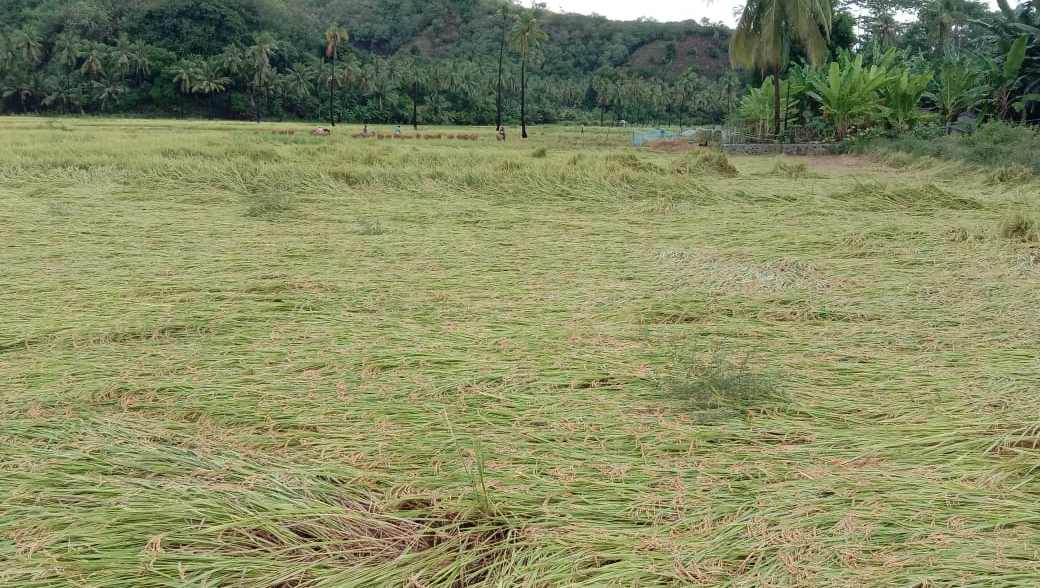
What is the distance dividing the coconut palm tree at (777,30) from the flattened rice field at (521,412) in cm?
1405

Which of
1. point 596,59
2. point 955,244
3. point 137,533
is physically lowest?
point 137,533

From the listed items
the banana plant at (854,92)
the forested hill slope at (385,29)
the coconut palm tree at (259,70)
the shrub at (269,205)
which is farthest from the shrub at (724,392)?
the forested hill slope at (385,29)

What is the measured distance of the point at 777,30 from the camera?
722 inches

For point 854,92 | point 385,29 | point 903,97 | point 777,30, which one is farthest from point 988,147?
point 385,29

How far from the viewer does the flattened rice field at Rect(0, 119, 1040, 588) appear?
1.63m

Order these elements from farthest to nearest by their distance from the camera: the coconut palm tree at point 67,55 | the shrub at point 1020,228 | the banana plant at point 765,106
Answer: the coconut palm tree at point 67,55, the banana plant at point 765,106, the shrub at point 1020,228

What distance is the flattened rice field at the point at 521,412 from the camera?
163cm

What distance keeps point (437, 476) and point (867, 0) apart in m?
75.3

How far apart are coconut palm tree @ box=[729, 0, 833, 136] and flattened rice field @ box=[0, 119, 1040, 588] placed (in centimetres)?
1405

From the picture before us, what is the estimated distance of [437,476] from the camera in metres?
1.95

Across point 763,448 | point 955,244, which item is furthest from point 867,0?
point 763,448

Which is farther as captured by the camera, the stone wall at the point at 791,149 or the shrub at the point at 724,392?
the stone wall at the point at 791,149

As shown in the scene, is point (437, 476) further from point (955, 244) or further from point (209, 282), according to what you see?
point (955, 244)

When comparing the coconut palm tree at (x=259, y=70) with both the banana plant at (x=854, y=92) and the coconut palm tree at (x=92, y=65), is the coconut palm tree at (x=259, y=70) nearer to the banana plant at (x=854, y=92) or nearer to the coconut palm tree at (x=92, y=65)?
the coconut palm tree at (x=92, y=65)
